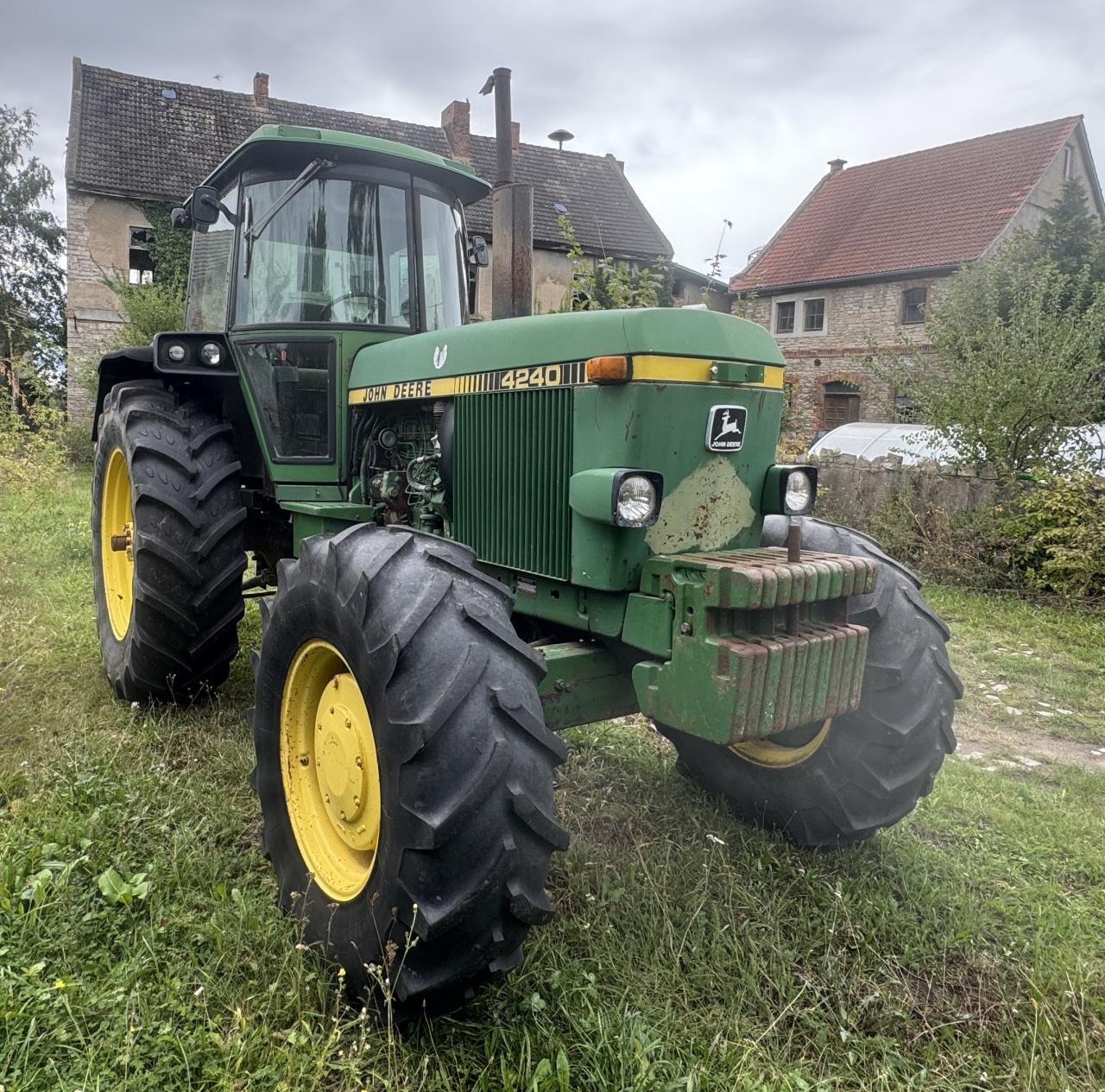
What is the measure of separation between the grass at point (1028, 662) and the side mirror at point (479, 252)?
3528 millimetres

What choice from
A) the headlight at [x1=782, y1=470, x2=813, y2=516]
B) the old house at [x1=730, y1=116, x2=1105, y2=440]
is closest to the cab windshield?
the headlight at [x1=782, y1=470, x2=813, y2=516]

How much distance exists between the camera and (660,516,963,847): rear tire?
9.19 feet

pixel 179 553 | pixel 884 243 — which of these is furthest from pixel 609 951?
pixel 884 243

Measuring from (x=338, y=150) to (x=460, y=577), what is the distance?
2.33m

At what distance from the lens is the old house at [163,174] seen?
1902cm

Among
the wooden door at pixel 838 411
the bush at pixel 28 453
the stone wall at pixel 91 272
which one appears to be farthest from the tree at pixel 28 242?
the wooden door at pixel 838 411

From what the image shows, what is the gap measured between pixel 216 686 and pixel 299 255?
78.8 inches

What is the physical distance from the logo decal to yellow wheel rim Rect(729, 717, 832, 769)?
0.96 meters

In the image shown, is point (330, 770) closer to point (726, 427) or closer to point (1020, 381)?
point (726, 427)

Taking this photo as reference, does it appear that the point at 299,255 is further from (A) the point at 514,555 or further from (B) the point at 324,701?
(B) the point at 324,701

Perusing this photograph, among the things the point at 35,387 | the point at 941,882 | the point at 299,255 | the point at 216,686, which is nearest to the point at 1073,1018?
the point at 941,882

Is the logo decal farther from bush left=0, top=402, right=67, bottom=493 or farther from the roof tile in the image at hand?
the roof tile

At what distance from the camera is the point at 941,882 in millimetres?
2986

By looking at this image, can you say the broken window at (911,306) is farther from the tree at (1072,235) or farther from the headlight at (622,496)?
the headlight at (622,496)
